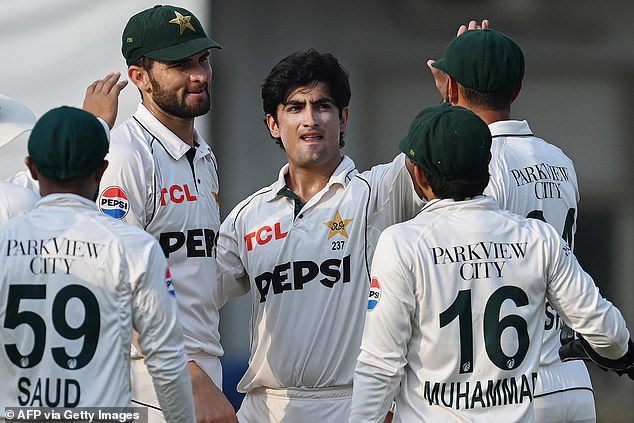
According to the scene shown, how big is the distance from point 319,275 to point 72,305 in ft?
3.90

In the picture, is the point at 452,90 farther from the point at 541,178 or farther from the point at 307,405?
the point at 307,405

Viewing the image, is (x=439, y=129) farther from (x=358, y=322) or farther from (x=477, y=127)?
(x=358, y=322)

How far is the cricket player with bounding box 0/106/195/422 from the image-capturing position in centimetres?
294

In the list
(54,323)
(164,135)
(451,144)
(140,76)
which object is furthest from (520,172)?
(54,323)

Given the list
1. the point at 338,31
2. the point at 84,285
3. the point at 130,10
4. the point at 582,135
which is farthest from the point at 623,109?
the point at 84,285

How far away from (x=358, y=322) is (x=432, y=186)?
0.93m

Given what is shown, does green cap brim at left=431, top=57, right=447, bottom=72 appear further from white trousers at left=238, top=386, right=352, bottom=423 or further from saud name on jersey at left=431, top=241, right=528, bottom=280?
white trousers at left=238, top=386, right=352, bottom=423

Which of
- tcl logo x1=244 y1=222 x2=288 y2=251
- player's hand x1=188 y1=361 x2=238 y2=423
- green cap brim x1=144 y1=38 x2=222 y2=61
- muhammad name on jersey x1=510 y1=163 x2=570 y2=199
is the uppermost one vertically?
green cap brim x1=144 y1=38 x2=222 y2=61

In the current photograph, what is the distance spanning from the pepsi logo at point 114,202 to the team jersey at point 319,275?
557 millimetres

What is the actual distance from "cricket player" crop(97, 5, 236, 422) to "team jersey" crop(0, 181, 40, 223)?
0.37 meters

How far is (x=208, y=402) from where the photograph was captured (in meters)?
3.71

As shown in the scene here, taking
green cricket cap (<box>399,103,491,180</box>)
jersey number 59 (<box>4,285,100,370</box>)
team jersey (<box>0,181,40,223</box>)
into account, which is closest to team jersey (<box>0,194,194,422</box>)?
jersey number 59 (<box>4,285,100,370</box>)

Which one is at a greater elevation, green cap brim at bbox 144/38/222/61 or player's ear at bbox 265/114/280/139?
green cap brim at bbox 144/38/222/61

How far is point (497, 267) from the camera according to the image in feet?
10.0
